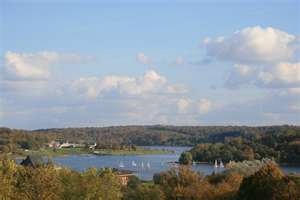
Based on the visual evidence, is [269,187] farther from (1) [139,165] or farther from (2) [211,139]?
(2) [211,139]

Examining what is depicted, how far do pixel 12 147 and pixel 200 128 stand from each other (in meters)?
86.3

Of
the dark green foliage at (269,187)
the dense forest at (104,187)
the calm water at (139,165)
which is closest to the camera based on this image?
the dense forest at (104,187)

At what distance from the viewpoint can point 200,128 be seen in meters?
195

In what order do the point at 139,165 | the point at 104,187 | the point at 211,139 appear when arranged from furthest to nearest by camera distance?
1. the point at 211,139
2. the point at 139,165
3. the point at 104,187

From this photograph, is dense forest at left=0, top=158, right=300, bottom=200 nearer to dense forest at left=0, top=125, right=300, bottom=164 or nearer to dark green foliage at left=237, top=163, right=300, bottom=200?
dark green foliage at left=237, top=163, right=300, bottom=200

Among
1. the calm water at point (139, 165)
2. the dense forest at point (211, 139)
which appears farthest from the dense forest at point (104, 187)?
the dense forest at point (211, 139)

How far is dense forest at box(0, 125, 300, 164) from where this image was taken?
3883 inches

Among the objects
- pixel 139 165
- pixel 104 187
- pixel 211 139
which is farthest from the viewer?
pixel 211 139

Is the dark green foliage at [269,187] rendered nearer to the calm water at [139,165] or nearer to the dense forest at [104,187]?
the dense forest at [104,187]

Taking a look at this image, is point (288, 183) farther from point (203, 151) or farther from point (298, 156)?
point (203, 151)

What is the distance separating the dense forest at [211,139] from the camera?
324ft

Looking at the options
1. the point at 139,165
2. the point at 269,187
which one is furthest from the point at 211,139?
the point at 269,187

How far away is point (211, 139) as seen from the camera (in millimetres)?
166250

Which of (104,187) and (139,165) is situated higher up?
(104,187)
